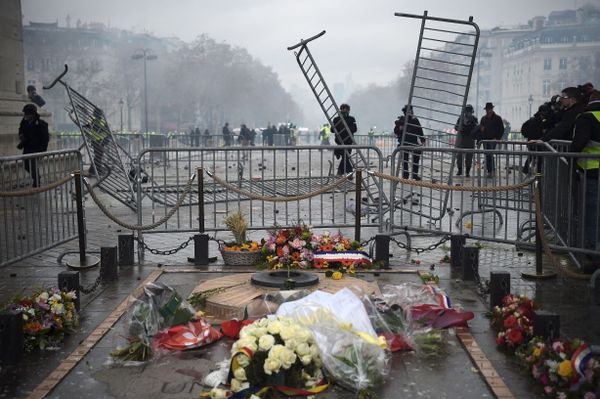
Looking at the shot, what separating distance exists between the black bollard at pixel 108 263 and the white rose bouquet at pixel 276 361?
3.84 metres

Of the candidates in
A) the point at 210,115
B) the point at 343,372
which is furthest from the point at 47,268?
the point at 210,115

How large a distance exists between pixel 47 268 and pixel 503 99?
14023 centimetres

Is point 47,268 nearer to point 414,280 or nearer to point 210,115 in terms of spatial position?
point 414,280

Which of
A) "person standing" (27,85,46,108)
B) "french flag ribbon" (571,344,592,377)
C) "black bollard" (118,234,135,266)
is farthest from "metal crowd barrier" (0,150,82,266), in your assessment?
"person standing" (27,85,46,108)

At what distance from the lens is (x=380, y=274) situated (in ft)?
29.3

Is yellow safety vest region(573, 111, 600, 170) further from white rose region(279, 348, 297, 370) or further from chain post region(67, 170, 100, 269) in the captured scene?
chain post region(67, 170, 100, 269)

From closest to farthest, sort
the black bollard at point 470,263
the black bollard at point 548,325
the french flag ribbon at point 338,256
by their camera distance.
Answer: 1. the black bollard at point 548,325
2. the black bollard at point 470,263
3. the french flag ribbon at point 338,256

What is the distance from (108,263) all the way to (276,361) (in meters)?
4.24

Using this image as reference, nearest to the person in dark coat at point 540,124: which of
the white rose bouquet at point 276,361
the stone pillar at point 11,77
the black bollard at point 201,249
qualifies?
the black bollard at point 201,249

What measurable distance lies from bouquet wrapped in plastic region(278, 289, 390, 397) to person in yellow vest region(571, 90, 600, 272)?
4.06 m

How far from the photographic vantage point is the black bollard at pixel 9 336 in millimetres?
5824

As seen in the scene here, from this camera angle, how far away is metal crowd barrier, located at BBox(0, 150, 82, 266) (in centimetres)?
894

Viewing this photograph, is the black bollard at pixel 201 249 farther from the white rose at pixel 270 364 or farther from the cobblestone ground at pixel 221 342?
the white rose at pixel 270 364

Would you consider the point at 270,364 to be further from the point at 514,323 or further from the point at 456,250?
the point at 456,250
